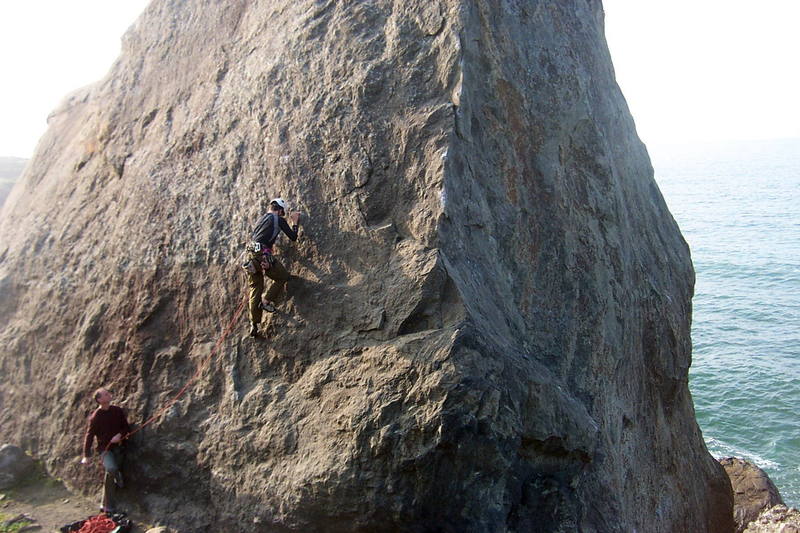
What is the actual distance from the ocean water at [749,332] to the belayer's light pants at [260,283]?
16669 millimetres

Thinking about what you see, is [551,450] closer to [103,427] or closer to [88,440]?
[103,427]

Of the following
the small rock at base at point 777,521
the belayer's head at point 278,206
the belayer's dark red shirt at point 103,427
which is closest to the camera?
the belayer's head at point 278,206

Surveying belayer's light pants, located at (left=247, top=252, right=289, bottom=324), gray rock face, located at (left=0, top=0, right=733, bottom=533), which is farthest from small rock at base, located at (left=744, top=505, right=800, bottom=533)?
belayer's light pants, located at (left=247, top=252, right=289, bottom=324)

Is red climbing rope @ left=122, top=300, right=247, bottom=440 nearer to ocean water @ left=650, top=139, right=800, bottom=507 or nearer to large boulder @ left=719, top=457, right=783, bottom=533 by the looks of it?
large boulder @ left=719, top=457, right=783, bottom=533

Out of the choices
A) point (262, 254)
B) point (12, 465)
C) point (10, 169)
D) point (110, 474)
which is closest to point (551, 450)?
point (262, 254)

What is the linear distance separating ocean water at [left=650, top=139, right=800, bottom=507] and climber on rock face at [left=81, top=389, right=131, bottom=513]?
57.7 feet

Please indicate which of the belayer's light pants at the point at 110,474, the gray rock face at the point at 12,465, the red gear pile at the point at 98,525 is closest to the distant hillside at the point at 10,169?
the gray rock face at the point at 12,465

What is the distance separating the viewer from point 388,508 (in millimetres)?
8391

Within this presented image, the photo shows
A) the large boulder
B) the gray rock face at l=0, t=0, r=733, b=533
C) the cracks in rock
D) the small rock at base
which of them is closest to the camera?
the gray rock face at l=0, t=0, r=733, b=533

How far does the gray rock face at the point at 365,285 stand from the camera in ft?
28.3

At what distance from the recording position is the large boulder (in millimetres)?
16156

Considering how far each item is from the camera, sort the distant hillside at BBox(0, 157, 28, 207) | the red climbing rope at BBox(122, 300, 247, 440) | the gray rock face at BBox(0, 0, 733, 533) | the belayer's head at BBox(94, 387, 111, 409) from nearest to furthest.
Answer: the gray rock face at BBox(0, 0, 733, 533), the belayer's head at BBox(94, 387, 111, 409), the red climbing rope at BBox(122, 300, 247, 440), the distant hillside at BBox(0, 157, 28, 207)

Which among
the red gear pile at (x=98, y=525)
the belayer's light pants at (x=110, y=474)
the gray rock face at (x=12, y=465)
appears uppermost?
the belayer's light pants at (x=110, y=474)

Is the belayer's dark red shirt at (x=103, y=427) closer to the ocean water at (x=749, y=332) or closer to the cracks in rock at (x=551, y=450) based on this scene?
the cracks in rock at (x=551, y=450)
